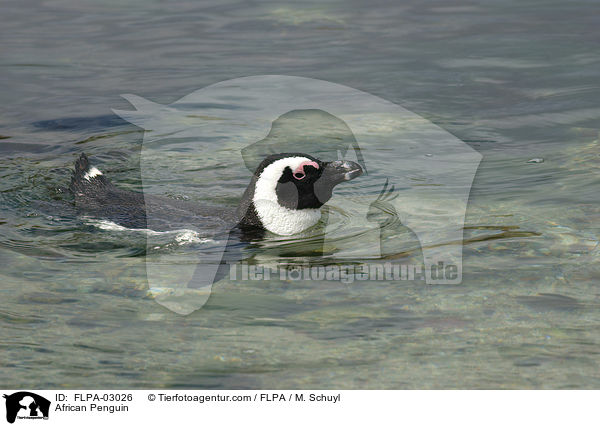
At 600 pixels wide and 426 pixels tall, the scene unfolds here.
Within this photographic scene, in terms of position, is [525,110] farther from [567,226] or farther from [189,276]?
[189,276]

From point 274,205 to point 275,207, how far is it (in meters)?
0.02

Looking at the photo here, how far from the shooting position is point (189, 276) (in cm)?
629

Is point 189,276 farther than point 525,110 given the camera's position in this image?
No

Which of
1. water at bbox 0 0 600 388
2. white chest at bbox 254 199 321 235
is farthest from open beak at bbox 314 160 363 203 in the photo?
water at bbox 0 0 600 388

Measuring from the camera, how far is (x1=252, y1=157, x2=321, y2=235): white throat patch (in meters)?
7.21

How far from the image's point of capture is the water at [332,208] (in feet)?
15.9

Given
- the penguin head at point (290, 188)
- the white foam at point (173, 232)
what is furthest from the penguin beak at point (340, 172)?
the white foam at point (173, 232)

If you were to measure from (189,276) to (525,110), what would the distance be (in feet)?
19.7

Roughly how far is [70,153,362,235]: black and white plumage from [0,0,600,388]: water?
0.30m

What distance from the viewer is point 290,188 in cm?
725

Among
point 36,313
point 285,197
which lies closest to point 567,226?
point 285,197

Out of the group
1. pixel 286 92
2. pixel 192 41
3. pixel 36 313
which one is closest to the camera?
pixel 36 313
